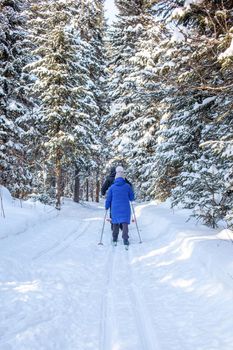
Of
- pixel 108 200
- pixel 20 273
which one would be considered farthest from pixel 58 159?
pixel 20 273

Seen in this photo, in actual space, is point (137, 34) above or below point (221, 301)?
above

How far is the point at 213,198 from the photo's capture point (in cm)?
866

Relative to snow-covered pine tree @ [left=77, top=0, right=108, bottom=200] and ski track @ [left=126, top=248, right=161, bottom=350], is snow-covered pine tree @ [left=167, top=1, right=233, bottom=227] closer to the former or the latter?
ski track @ [left=126, top=248, right=161, bottom=350]

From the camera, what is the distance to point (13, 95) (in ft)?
56.8

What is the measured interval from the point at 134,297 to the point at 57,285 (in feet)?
3.88

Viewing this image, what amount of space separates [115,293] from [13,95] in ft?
47.7

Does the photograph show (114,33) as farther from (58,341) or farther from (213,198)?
(58,341)

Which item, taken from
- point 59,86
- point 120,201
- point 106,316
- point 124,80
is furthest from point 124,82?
point 106,316

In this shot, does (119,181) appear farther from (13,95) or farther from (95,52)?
(95,52)

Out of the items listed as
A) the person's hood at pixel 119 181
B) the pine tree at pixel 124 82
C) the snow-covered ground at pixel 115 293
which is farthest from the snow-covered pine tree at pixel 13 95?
the snow-covered ground at pixel 115 293

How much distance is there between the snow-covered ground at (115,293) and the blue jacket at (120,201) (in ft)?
4.27

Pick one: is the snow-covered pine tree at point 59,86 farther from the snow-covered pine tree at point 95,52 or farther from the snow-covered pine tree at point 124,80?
the snow-covered pine tree at point 124,80

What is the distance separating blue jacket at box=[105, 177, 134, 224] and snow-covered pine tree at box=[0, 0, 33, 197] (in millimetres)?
7085

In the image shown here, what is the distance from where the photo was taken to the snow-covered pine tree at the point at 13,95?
1617 centimetres
